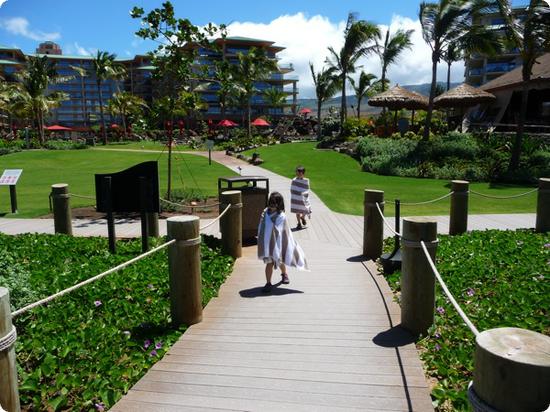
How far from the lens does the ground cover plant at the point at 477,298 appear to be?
3.95 meters

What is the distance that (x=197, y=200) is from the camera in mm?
15266

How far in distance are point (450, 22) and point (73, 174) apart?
20.7 metres

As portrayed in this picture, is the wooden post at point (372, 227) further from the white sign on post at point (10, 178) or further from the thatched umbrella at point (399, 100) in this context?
the thatched umbrella at point (399, 100)

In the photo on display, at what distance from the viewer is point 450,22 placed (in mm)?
23609

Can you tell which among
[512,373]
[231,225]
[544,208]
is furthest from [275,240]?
[544,208]

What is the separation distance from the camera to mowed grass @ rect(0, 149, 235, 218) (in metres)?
16.5

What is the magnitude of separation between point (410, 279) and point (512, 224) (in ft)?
27.9

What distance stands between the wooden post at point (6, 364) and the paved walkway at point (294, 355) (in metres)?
1.02

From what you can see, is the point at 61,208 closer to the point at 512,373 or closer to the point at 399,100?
the point at 512,373

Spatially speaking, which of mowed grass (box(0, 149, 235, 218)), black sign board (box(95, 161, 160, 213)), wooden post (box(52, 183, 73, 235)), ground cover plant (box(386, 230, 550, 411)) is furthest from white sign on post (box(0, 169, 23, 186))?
ground cover plant (box(386, 230, 550, 411))

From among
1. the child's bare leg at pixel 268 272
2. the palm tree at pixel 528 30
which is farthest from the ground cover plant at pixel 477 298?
the palm tree at pixel 528 30

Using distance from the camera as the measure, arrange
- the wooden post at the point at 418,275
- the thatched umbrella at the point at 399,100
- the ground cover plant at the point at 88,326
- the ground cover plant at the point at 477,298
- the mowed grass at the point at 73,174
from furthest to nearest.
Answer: the thatched umbrella at the point at 399,100 → the mowed grass at the point at 73,174 → the wooden post at the point at 418,275 → the ground cover plant at the point at 477,298 → the ground cover plant at the point at 88,326

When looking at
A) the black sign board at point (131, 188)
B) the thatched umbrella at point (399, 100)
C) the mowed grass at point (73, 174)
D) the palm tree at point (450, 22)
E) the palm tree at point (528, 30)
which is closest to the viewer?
the black sign board at point (131, 188)

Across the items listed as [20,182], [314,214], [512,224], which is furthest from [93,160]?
[512,224]
